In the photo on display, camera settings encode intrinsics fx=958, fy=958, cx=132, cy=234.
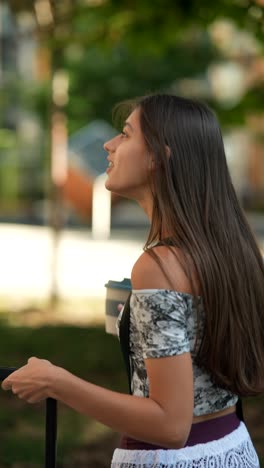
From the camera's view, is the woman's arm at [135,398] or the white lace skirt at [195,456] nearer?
the woman's arm at [135,398]

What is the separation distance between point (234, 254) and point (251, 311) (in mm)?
117

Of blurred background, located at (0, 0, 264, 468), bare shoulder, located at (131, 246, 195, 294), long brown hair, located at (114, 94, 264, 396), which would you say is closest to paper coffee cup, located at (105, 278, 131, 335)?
long brown hair, located at (114, 94, 264, 396)

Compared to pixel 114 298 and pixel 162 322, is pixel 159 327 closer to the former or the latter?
pixel 162 322

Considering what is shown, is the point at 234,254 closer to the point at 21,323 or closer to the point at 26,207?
the point at 21,323

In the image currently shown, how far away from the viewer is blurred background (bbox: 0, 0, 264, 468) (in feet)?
20.9

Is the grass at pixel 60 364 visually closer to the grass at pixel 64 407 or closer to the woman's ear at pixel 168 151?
the grass at pixel 64 407

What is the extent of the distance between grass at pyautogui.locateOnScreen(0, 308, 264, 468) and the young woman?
3.31 m

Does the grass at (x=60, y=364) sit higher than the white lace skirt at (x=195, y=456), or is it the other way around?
the white lace skirt at (x=195, y=456)

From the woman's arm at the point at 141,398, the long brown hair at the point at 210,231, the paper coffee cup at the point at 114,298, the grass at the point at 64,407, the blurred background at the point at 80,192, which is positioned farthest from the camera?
the blurred background at the point at 80,192

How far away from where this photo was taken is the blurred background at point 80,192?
6363 millimetres

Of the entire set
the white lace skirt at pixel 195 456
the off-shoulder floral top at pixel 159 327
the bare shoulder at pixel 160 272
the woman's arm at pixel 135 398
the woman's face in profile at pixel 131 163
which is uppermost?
the woman's face in profile at pixel 131 163

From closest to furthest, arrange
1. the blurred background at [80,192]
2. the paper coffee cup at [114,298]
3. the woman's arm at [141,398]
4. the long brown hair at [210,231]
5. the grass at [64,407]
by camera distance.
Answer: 1. the woman's arm at [141,398]
2. the long brown hair at [210,231]
3. the paper coffee cup at [114,298]
4. the grass at [64,407]
5. the blurred background at [80,192]

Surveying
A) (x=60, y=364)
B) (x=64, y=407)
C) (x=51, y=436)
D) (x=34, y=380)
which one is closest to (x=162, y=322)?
(x=34, y=380)

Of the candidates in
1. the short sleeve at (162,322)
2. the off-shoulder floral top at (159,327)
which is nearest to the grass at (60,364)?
the off-shoulder floral top at (159,327)
